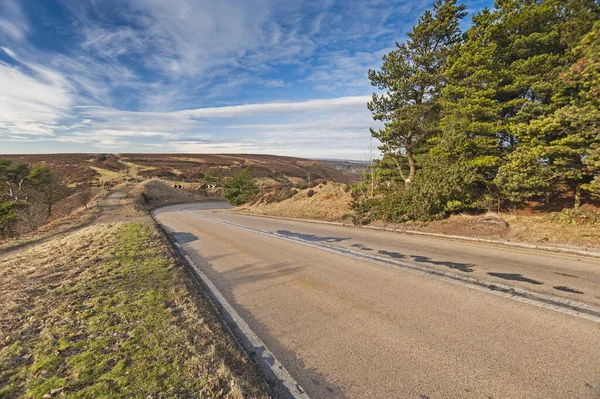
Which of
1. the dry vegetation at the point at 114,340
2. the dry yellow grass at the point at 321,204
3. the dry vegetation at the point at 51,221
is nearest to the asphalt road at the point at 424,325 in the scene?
the dry vegetation at the point at 114,340

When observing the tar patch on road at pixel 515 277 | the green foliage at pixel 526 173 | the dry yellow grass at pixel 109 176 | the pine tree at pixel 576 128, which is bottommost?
the dry yellow grass at pixel 109 176

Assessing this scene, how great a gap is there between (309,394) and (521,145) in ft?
43.5

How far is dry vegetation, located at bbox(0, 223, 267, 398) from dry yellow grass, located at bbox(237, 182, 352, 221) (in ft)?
38.4

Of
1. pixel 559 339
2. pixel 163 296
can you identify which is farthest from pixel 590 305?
pixel 163 296

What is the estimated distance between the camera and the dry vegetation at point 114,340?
2850 millimetres

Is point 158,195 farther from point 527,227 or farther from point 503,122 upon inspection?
point 527,227

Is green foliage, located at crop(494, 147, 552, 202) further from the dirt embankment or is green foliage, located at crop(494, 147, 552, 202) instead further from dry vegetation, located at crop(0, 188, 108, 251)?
dry vegetation, located at crop(0, 188, 108, 251)

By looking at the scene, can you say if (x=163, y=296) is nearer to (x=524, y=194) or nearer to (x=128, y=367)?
(x=128, y=367)

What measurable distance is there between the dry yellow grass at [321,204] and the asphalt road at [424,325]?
9645 mm

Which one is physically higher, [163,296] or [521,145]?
Result: [521,145]

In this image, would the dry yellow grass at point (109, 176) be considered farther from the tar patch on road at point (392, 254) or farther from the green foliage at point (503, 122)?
the tar patch on road at point (392, 254)

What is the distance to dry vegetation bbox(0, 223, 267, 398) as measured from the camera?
285 cm

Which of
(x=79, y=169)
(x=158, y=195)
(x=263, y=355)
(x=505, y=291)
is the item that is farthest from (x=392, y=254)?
(x=79, y=169)

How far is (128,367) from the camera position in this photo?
3125 millimetres
